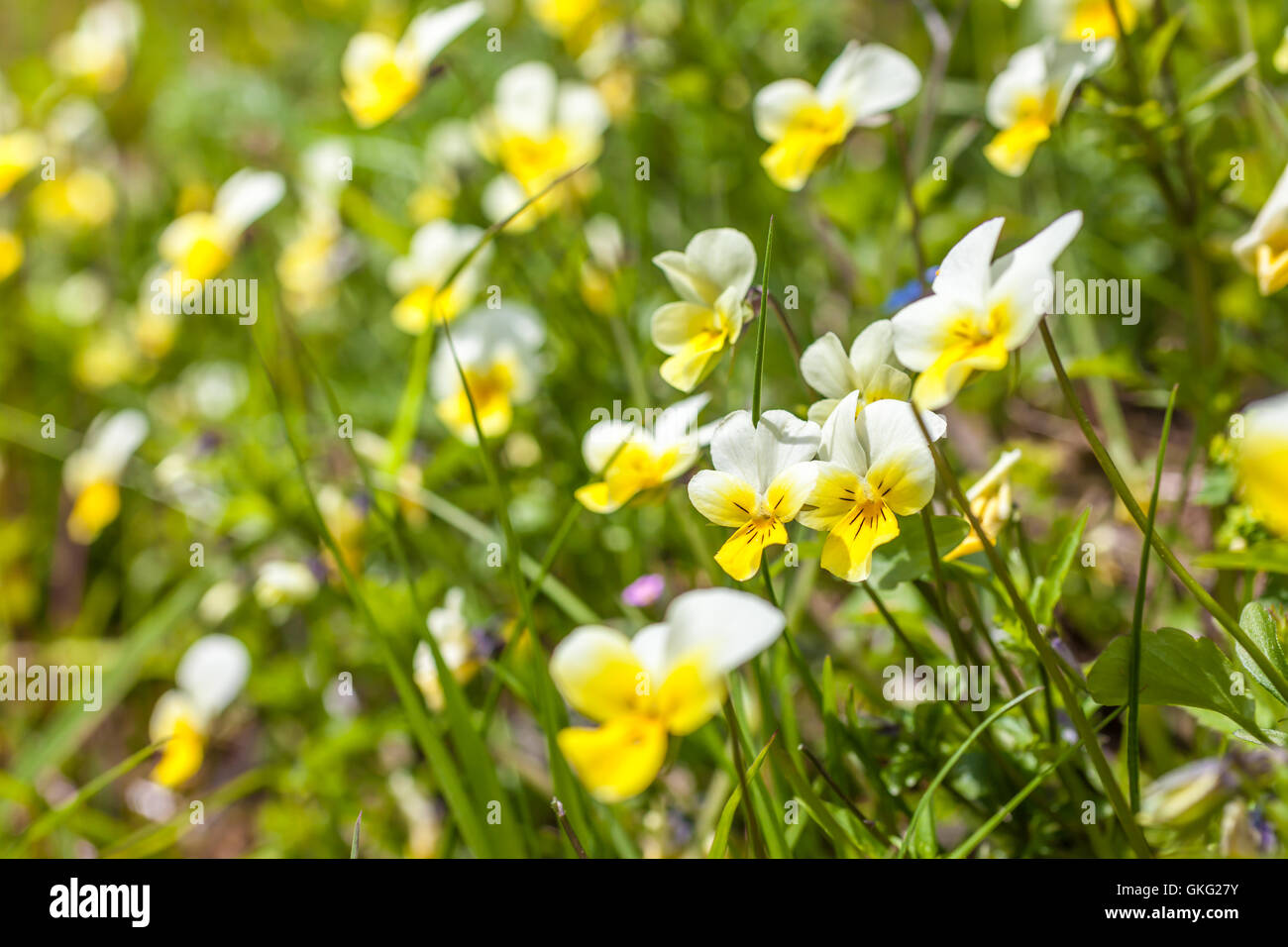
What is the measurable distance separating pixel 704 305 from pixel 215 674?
2.97ft

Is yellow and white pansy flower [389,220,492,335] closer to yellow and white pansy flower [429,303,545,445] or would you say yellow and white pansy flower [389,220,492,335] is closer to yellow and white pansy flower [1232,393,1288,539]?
yellow and white pansy flower [429,303,545,445]

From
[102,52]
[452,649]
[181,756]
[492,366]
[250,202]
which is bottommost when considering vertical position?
[181,756]

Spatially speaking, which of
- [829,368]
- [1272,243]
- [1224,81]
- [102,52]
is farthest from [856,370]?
[102,52]

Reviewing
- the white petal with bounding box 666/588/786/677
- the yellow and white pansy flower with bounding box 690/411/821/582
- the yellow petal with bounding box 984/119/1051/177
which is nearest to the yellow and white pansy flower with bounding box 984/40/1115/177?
the yellow petal with bounding box 984/119/1051/177

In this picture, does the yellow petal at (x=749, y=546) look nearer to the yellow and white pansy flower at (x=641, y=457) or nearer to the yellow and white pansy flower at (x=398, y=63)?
the yellow and white pansy flower at (x=641, y=457)

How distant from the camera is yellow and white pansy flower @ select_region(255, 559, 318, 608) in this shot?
4.28ft

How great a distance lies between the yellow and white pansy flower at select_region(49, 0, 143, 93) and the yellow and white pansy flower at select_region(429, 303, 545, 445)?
1.87m

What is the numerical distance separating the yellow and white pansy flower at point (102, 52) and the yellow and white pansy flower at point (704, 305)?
8.06 ft

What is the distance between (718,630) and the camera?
1.69ft

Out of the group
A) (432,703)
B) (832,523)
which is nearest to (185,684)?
(432,703)

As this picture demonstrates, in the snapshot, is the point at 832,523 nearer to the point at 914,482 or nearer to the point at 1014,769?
the point at 914,482

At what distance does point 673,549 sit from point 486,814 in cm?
58

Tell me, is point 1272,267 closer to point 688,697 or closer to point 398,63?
point 688,697

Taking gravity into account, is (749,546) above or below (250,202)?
below
